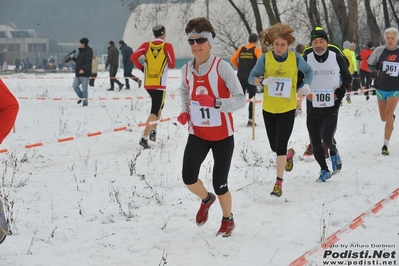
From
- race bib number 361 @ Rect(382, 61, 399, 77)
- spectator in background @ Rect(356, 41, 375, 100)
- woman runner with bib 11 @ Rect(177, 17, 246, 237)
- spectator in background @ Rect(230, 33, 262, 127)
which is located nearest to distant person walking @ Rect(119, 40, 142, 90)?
spectator in background @ Rect(356, 41, 375, 100)

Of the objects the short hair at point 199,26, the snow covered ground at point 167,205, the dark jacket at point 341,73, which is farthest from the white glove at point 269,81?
the short hair at point 199,26

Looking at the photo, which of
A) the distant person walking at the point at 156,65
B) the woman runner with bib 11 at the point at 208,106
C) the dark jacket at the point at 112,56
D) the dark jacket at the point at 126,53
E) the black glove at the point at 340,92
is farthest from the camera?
the dark jacket at the point at 112,56

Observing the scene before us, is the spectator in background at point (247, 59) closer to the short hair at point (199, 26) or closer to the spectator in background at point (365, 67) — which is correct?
the spectator in background at point (365, 67)

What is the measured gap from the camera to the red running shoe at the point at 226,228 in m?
5.41

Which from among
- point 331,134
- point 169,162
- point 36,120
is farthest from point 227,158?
point 36,120

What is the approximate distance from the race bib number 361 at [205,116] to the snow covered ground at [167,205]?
3.36 feet

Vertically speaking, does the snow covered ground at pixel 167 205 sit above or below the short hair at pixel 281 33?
below

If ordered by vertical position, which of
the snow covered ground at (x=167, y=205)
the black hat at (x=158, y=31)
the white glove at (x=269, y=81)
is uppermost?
the black hat at (x=158, y=31)

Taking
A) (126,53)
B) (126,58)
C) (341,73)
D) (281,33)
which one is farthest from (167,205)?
(126,58)

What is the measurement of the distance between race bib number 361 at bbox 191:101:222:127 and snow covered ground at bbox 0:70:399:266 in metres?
1.02

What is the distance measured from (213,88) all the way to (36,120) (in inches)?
346

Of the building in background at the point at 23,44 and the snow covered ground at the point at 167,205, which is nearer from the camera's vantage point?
the snow covered ground at the point at 167,205

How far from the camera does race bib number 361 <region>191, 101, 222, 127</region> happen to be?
5246 mm

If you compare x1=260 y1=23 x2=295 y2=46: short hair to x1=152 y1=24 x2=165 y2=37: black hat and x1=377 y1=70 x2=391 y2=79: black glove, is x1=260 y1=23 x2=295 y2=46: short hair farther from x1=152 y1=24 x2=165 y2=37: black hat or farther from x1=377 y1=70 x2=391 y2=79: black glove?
x1=152 y1=24 x2=165 y2=37: black hat
